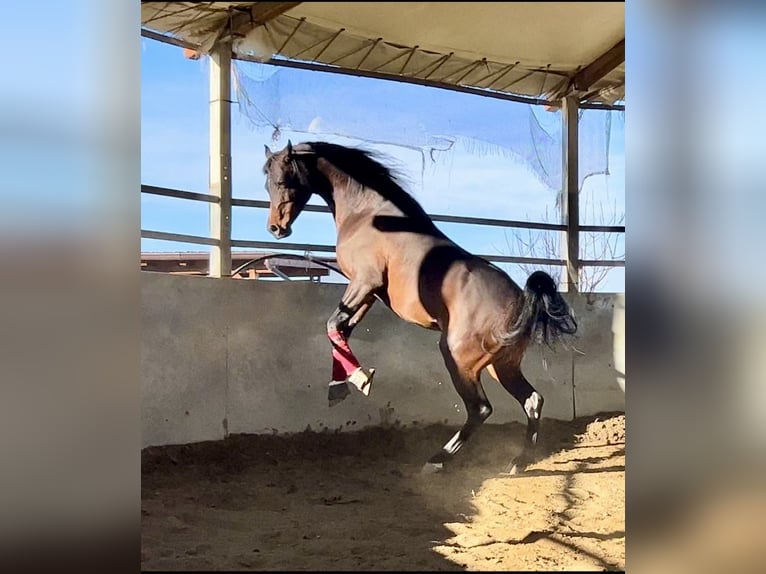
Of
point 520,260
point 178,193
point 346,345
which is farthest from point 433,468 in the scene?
point 178,193

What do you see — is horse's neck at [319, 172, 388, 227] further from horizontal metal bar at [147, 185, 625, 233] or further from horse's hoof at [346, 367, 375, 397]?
horse's hoof at [346, 367, 375, 397]

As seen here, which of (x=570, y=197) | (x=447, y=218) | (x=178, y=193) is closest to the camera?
(x=178, y=193)

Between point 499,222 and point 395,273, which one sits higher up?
point 499,222

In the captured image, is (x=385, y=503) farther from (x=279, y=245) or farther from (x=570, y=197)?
(x=570, y=197)

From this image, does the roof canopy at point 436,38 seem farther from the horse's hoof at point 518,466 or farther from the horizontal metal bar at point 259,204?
the horse's hoof at point 518,466

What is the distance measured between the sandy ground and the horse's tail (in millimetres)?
381

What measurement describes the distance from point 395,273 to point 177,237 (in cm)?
86

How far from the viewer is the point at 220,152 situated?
2385 millimetres

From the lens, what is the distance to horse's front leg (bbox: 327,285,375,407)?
7.98ft

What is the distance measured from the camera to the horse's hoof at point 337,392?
2.44 m

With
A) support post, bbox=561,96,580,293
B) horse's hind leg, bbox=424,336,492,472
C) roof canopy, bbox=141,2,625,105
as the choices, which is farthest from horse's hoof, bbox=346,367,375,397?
roof canopy, bbox=141,2,625,105
